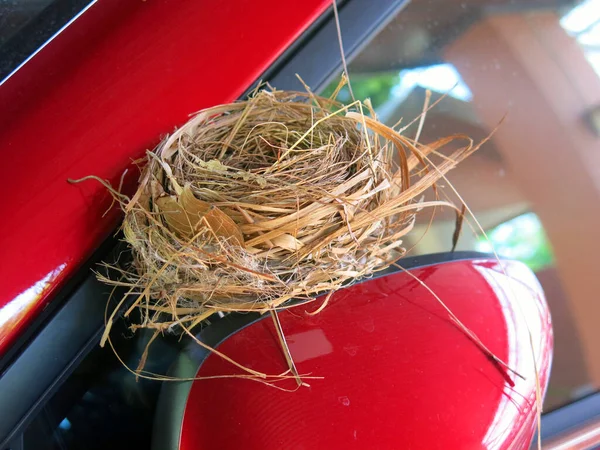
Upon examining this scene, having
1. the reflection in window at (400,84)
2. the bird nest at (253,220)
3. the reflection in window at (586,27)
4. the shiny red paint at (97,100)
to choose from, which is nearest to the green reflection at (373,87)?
the reflection in window at (400,84)

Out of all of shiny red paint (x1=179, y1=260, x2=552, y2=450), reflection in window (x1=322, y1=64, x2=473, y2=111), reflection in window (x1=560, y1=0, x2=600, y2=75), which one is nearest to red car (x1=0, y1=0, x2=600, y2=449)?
shiny red paint (x1=179, y1=260, x2=552, y2=450)

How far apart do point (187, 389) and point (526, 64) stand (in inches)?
30.7

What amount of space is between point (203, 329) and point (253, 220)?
16 centimetres

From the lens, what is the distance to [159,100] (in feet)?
1.90

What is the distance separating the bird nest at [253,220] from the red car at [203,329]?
0.15ft

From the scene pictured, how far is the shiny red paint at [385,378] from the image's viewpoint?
46cm

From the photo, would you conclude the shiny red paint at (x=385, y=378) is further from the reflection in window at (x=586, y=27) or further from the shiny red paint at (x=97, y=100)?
the reflection in window at (x=586, y=27)

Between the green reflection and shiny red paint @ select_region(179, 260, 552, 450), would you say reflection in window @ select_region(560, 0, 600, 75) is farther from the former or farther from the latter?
shiny red paint @ select_region(179, 260, 552, 450)

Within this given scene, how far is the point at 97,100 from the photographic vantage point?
56 cm

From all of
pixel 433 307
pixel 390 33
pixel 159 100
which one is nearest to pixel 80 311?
pixel 159 100

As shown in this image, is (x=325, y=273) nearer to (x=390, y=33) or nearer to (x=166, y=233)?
(x=166, y=233)

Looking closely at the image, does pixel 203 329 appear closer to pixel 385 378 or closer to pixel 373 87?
pixel 385 378

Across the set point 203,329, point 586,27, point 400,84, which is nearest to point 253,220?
point 203,329

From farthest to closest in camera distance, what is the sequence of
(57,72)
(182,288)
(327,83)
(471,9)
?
(471,9)
(327,83)
(57,72)
(182,288)
